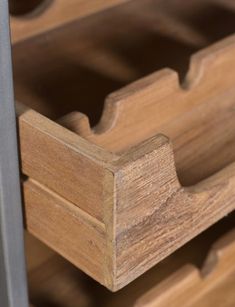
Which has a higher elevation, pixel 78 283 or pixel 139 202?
pixel 139 202

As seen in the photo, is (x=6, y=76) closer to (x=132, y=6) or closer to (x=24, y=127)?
(x=24, y=127)

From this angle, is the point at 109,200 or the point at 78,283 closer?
the point at 109,200

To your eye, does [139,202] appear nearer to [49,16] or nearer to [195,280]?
[195,280]

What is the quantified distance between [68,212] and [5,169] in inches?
2.3

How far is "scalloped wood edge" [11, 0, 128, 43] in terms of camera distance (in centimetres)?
86

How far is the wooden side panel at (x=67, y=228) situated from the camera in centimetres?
52

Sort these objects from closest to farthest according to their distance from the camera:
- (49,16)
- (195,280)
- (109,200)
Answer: (109,200), (195,280), (49,16)

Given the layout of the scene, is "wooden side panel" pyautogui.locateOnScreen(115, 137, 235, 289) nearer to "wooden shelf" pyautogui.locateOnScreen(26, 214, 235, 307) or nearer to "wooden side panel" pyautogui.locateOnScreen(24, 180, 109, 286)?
"wooden side panel" pyautogui.locateOnScreen(24, 180, 109, 286)

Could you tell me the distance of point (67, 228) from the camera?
1.80 feet

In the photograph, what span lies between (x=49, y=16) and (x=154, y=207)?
1.44ft

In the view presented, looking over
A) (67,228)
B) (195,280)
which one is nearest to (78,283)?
(195,280)

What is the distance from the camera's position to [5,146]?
524 millimetres

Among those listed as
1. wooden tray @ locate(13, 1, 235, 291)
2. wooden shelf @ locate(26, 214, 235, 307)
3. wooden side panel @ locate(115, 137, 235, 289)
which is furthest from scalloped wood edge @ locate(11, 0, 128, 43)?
wooden side panel @ locate(115, 137, 235, 289)

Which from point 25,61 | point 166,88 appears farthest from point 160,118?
point 25,61
